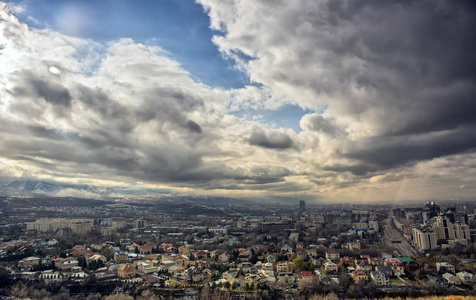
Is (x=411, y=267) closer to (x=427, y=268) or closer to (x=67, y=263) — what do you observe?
(x=427, y=268)

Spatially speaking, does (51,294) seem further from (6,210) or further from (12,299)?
(6,210)

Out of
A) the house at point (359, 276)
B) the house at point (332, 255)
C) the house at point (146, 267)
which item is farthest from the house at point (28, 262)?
the house at point (332, 255)

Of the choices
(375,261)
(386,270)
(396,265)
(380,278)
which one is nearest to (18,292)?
(380,278)

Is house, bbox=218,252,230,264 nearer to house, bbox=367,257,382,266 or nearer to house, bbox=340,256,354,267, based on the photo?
house, bbox=340,256,354,267

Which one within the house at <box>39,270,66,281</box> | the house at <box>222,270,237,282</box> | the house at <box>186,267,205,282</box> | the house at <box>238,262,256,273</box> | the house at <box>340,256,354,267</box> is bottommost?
the house at <box>39,270,66,281</box>

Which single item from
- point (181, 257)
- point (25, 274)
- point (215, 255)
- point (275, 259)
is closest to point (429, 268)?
point (275, 259)

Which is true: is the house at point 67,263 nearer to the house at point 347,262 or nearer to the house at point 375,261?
the house at point 347,262

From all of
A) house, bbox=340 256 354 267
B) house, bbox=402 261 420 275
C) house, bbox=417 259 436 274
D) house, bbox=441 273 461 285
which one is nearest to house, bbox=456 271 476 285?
house, bbox=441 273 461 285
